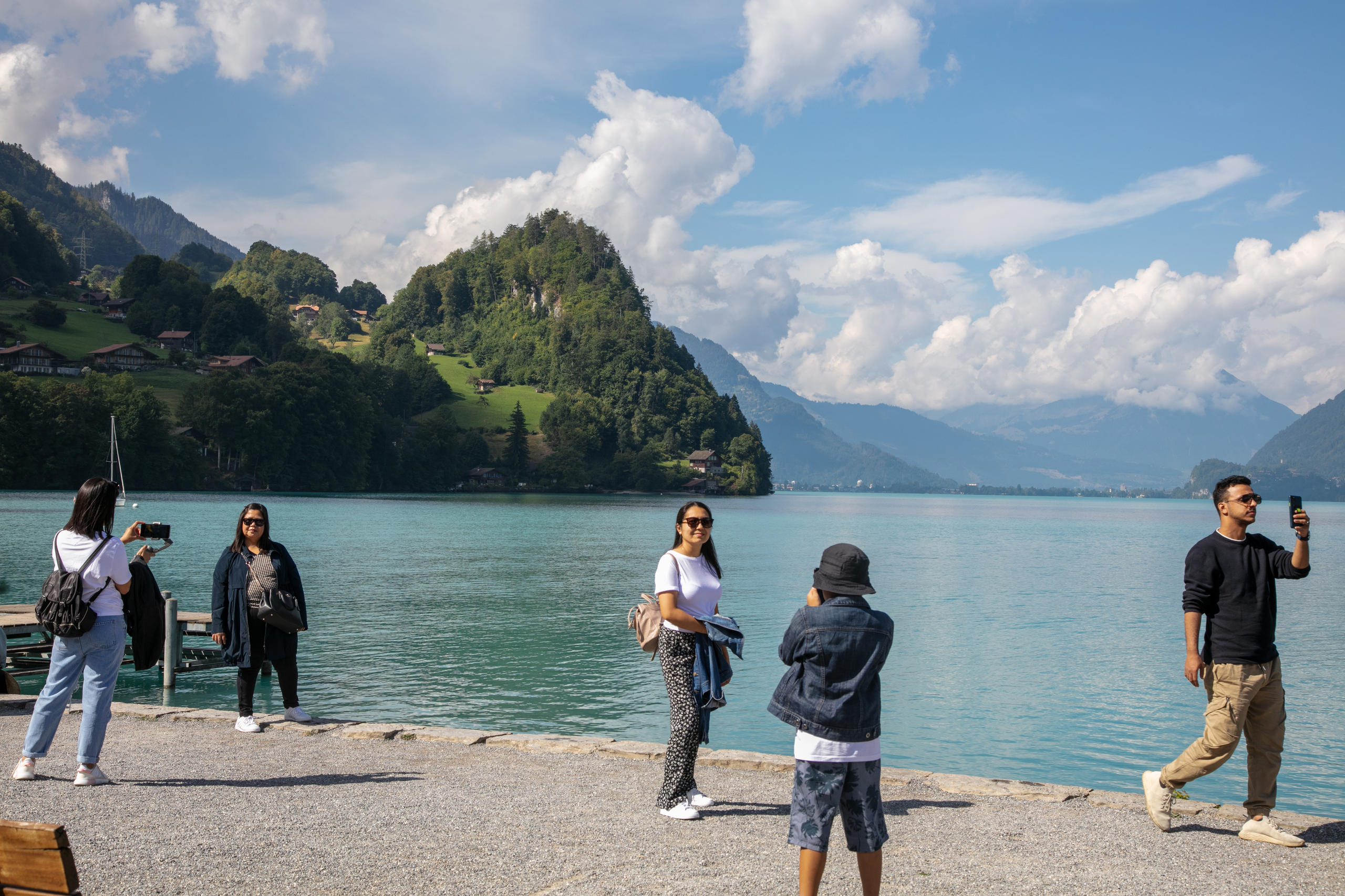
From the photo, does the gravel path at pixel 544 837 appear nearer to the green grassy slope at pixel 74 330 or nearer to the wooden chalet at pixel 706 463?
the green grassy slope at pixel 74 330

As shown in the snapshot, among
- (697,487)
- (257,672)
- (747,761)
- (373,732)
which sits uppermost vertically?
(697,487)

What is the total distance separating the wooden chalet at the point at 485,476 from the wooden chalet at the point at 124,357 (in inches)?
1940

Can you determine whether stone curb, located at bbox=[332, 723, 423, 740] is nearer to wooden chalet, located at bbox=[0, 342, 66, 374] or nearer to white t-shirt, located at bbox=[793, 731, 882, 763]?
white t-shirt, located at bbox=[793, 731, 882, 763]

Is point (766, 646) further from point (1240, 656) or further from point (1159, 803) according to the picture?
point (1240, 656)

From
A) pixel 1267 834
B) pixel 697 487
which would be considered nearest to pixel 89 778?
pixel 1267 834

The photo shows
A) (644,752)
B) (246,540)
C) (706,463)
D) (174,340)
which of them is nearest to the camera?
(644,752)

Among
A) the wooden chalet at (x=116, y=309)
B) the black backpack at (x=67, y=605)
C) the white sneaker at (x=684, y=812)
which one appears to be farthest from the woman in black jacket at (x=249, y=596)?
the wooden chalet at (x=116, y=309)

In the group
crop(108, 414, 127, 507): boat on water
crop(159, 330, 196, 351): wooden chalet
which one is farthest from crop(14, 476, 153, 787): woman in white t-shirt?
crop(159, 330, 196, 351): wooden chalet

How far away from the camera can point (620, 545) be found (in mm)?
58031

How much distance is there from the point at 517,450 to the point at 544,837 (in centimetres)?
15953

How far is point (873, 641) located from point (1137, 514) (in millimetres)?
193850

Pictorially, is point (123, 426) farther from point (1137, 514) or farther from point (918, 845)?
point (1137, 514)

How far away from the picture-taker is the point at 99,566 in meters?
7.55

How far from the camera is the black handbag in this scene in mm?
9945
